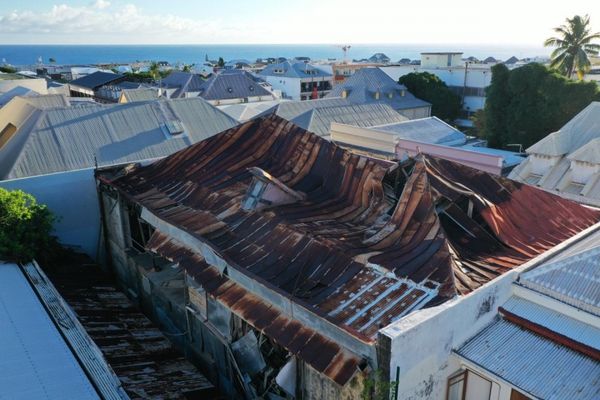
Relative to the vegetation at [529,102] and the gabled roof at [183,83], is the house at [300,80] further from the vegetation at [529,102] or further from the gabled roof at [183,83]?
the vegetation at [529,102]

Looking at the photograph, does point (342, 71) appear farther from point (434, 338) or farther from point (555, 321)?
point (434, 338)

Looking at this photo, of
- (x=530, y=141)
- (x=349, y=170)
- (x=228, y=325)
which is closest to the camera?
(x=228, y=325)

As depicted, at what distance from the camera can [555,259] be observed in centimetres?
1265

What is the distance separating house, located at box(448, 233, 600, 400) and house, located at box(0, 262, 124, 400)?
8.27m

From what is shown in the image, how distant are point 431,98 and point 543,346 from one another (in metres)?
55.4

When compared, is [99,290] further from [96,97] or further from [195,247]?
[96,97]

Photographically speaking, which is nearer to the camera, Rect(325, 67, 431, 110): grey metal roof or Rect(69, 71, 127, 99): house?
Rect(325, 67, 431, 110): grey metal roof

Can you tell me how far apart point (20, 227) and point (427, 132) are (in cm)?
2796

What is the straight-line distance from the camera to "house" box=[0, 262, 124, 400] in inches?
448

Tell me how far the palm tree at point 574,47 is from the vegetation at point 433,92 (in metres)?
14.4

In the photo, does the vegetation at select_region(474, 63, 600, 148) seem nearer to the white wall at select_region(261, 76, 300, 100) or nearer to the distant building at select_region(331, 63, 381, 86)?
the white wall at select_region(261, 76, 300, 100)

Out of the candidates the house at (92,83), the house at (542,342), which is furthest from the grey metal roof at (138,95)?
the house at (542,342)

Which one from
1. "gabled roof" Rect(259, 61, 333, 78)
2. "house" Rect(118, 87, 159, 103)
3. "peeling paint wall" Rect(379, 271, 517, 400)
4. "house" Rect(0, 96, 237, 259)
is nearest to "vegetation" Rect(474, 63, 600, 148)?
"house" Rect(0, 96, 237, 259)

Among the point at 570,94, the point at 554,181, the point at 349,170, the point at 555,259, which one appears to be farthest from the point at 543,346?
the point at 570,94
